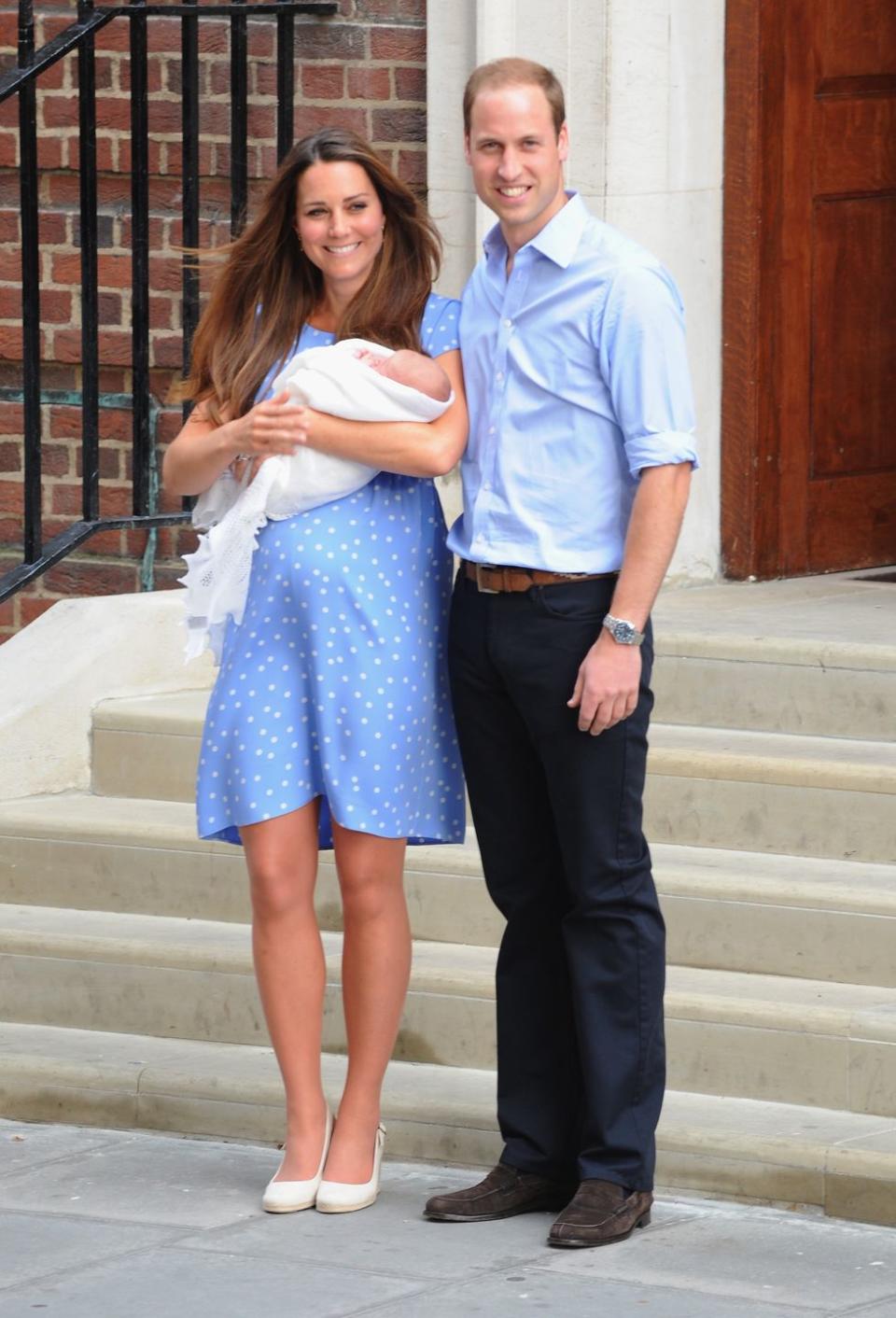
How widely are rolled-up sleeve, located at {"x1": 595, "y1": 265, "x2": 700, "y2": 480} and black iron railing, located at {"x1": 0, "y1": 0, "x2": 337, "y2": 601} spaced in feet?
7.43

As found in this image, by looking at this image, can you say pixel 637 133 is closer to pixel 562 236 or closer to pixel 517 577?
pixel 562 236

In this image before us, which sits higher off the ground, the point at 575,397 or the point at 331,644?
the point at 575,397

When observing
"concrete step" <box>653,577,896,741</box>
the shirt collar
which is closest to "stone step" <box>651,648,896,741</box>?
"concrete step" <box>653,577,896,741</box>

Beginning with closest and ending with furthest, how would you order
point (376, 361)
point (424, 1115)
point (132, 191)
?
point (376, 361), point (424, 1115), point (132, 191)

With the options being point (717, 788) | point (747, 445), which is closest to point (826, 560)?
point (747, 445)

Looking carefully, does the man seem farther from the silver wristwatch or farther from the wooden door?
the wooden door

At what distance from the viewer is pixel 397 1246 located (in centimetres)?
396

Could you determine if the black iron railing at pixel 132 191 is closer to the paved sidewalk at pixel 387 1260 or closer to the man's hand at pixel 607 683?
the paved sidewalk at pixel 387 1260

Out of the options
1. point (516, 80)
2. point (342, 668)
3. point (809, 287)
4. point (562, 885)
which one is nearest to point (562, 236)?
point (516, 80)

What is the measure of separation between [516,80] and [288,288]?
59 cm

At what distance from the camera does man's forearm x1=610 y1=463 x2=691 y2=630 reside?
12.3ft

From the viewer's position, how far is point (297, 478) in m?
3.99

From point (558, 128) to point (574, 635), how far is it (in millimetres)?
763

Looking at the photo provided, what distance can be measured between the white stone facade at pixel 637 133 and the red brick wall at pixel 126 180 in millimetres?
146
